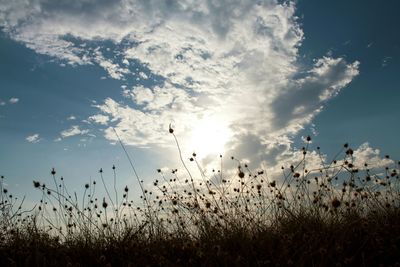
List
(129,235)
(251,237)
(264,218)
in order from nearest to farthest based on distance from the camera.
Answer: (251,237) < (129,235) < (264,218)

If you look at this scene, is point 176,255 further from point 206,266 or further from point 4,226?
point 4,226

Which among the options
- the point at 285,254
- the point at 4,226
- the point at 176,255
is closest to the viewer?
the point at 285,254

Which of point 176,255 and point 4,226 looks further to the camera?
point 4,226

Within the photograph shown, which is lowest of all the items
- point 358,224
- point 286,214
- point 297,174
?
point 358,224

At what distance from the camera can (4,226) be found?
7.81 metres

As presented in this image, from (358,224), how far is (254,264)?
2065 mm

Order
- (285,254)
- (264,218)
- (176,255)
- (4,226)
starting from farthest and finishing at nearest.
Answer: (4,226) → (264,218) → (176,255) → (285,254)

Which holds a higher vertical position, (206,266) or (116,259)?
(116,259)

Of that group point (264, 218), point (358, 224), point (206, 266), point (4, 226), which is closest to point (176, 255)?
point (206, 266)

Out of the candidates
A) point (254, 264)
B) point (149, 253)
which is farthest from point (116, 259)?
point (254, 264)

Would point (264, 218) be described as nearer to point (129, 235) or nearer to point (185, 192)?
point (185, 192)

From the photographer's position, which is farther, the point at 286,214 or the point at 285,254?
the point at 286,214

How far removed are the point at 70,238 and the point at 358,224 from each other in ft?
15.2

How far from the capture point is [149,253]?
5.41m
